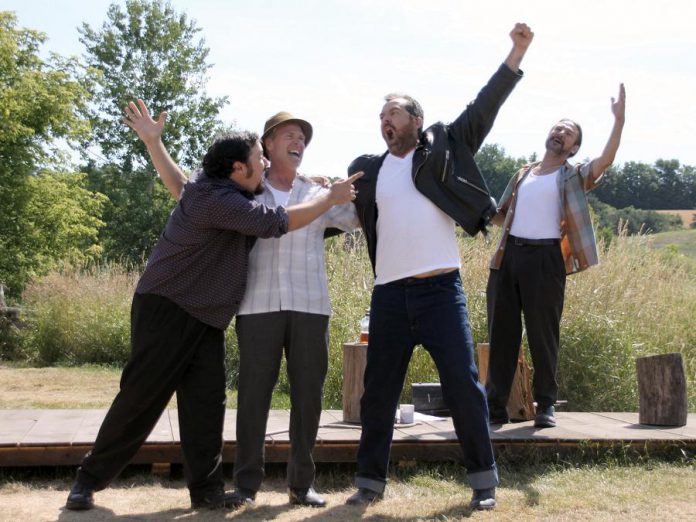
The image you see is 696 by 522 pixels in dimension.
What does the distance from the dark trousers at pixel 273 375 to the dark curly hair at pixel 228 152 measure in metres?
0.65

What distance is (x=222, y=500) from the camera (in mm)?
4109

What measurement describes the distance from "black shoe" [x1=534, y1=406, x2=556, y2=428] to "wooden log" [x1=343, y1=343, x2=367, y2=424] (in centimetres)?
106

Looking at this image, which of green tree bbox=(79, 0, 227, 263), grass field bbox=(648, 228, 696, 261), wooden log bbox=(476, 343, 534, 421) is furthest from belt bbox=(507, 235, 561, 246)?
grass field bbox=(648, 228, 696, 261)

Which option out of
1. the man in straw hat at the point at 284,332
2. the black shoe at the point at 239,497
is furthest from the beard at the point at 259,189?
the black shoe at the point at 239,497

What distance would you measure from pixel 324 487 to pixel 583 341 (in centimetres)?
399

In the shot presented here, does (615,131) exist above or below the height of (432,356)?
above

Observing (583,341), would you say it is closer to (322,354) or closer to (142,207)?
(322,354)

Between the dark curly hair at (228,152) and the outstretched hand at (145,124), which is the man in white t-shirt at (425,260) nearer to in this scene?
the dark curly hair at (228,152)

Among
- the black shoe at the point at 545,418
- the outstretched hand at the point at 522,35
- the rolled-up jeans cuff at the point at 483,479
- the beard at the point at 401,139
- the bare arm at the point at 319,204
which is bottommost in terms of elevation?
the rolled-up jeans cuff at the point at 483,479

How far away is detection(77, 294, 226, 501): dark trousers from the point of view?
3945mm

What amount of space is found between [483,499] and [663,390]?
216 cm

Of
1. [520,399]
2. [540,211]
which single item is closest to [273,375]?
[540,211]

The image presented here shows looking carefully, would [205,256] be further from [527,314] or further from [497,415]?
[497,415]

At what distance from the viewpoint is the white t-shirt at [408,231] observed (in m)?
4.10
